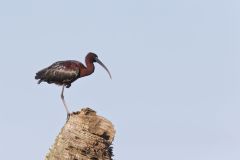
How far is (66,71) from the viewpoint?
94.0 feet

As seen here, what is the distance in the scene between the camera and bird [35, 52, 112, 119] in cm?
2872

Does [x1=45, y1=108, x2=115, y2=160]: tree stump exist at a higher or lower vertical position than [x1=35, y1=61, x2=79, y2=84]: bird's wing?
lower

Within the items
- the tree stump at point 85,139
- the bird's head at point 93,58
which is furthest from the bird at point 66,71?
the tree stump at point 85,139

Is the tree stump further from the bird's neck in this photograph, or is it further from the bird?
the bird's neck

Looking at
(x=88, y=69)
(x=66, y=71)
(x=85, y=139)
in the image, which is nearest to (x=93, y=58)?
(x=88, y=69)

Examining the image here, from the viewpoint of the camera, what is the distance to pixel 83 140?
2012cm

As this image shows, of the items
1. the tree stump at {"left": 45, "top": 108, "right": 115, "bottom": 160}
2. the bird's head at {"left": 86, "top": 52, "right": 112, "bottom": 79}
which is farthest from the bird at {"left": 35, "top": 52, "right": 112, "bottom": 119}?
the tree stump at {"left": 45, "top": 108, "right": 115, "bottom": 160}

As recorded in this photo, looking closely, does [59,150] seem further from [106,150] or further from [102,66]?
[102,66]

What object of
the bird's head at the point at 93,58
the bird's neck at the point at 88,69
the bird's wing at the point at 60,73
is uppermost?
the bird's head at the point at 93,58

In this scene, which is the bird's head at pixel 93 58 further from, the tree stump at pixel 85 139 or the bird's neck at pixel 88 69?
the tree stump at pixel 85 139

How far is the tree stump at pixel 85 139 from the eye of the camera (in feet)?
65.8

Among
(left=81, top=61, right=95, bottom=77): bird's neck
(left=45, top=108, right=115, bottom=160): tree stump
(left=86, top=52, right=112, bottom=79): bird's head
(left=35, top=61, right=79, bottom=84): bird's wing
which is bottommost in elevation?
(left=45, top=108, right=115, bottom=160): tree stump

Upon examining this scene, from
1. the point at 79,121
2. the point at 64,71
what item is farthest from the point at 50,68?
the point at 79,121

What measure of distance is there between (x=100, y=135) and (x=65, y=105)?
272 inches
